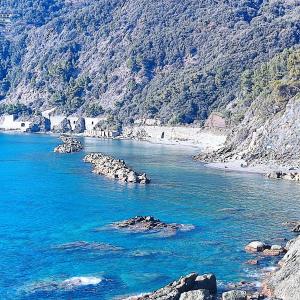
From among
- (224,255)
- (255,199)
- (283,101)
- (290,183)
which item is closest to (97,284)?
(224,255)

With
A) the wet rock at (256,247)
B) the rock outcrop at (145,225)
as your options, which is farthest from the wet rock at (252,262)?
the rock outcrop at (145,225)

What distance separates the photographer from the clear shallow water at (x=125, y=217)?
46.7 meters

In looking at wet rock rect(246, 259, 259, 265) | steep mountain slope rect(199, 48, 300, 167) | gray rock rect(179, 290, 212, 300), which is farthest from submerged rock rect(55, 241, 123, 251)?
steep mountain slope rect(199, 48, 300, 167)

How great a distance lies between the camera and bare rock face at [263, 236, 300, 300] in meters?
39.8

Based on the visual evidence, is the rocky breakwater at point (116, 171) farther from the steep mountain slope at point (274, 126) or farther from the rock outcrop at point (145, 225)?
the rock outcrop at point (145, 225)

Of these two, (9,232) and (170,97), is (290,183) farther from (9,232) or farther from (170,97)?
(170,97)

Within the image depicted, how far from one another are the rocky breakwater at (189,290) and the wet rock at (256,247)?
12.3 m

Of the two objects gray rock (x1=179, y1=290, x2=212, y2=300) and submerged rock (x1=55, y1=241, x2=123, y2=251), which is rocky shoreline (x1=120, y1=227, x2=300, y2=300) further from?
submerged rock (x1=55, y1=241, x2=123, y2=251)

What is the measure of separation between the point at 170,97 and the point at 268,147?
86.2m

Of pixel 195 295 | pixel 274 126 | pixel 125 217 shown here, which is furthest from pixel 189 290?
pixel 274 126

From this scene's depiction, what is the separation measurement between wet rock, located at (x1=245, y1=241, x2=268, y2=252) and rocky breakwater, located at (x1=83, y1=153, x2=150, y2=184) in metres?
39.1

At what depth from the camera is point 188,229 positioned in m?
61.6

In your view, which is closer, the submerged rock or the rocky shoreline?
the rocky shoreline

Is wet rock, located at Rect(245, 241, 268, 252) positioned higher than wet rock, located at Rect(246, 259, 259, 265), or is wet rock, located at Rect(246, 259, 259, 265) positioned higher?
wet rock, located at Rect(245, 241, 268, 252)
